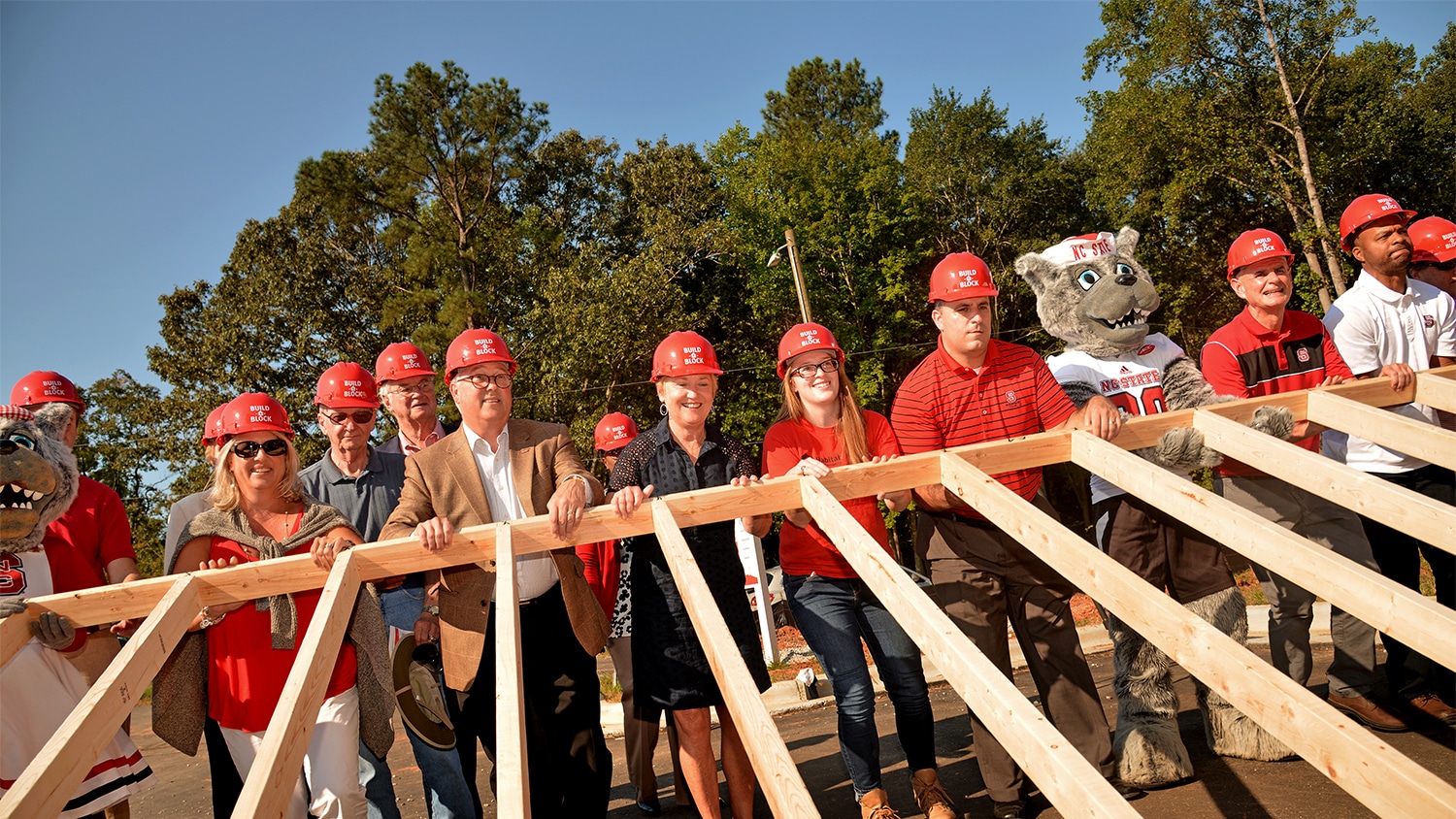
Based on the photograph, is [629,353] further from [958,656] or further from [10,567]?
[958,656]

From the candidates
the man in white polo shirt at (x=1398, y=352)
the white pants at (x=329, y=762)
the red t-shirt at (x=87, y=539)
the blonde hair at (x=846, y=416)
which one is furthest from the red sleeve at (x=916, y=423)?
the red t-shirt at (x=87, y=539)

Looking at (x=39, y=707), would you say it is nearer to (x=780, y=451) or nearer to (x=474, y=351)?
(x=474, y=351)

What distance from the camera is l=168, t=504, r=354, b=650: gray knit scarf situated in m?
3.78

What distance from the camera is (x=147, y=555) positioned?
2425cm

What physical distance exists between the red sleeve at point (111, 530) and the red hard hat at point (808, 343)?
315 cm

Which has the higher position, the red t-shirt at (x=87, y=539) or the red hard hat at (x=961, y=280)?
the red hard hat at (x=961, y=280)

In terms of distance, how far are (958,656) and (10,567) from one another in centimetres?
381

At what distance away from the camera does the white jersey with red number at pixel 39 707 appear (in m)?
3.67

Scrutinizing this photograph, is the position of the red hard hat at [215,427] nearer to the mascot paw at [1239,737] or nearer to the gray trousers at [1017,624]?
the gray trousers at [1017,624]

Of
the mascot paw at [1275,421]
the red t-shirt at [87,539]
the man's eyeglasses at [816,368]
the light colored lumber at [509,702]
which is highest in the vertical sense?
the man's eyeglasses at [816,368]

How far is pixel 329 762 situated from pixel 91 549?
68.3 inches

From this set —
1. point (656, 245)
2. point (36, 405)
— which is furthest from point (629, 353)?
point (36, 405)

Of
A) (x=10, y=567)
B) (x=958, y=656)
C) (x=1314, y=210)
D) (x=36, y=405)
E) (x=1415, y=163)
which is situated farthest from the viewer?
(x=1415, y=163)

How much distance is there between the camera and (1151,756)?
14.0 feet
